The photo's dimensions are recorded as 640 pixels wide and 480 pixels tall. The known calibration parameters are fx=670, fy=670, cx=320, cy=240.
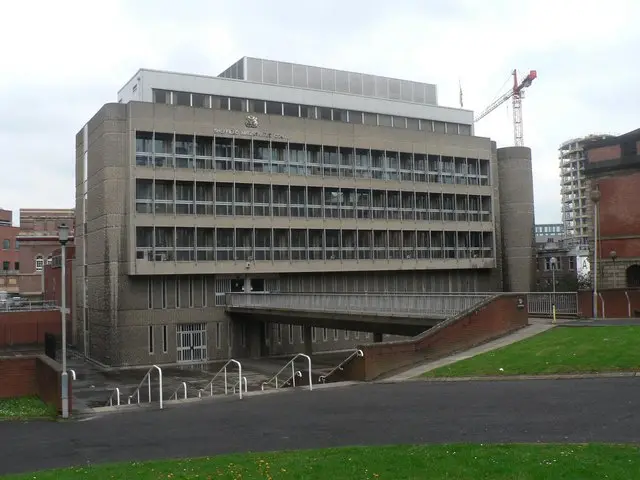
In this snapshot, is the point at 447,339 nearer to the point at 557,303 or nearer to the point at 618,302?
the point at 557,303

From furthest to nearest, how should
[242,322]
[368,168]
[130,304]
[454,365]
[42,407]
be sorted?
[368,168] < [242,322] < [130,304] < [454,365] < [42,407]

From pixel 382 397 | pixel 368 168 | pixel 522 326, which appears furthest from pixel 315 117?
pixel 382 397

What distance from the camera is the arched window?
165 feet

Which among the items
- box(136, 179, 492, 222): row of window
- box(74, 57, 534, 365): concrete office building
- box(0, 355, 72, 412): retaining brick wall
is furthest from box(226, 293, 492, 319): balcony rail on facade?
box(0, 355, 72, 412): retaining brick wall

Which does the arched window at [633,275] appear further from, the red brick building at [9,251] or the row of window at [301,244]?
the red brick building at [9,251]

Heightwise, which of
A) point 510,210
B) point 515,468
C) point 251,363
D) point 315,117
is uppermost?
point 315,117

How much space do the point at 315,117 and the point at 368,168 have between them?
623 cm

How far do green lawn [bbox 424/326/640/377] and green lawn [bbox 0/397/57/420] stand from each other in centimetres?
1223

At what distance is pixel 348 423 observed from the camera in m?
15.4

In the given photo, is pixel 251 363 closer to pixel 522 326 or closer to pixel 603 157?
pixel 522 326

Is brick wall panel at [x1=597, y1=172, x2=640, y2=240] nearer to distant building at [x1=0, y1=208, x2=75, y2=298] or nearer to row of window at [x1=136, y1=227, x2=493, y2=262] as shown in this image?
row of window at [x1=136, y1=227, x2=493, y2=262]

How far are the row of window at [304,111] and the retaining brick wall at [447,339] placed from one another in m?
28.9

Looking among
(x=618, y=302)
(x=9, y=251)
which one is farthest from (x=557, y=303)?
(x=9, y=251)

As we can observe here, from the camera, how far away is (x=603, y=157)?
52.7m
